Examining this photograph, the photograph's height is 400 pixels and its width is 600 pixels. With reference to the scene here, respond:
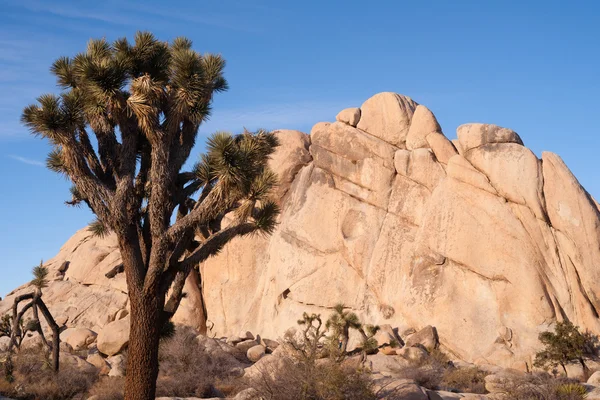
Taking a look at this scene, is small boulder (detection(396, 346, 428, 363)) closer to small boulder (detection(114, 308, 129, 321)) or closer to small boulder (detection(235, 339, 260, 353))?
small boulder (detection(235, 339, 260, 353))

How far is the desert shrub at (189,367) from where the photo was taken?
17.5m

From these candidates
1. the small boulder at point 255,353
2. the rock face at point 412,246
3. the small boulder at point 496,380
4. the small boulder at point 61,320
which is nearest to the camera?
the small boulder at point 496,380

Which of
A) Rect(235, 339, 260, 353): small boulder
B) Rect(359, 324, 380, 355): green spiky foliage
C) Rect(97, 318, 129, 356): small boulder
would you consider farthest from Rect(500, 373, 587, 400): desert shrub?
Rect(97, 318, 129, 356): small boulder

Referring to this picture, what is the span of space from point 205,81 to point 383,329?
1456 cm

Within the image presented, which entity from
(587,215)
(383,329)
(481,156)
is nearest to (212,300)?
(383,329)

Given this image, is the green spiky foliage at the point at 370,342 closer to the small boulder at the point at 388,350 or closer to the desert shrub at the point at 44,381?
the small boulder at the point at 388,350

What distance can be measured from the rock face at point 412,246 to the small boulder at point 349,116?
0.07 m

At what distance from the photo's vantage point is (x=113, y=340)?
2389cm

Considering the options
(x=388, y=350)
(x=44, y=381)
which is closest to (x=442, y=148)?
(x=388, y=350)

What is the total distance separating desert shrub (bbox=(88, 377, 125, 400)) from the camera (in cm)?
1628

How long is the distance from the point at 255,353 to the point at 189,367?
17.1ft

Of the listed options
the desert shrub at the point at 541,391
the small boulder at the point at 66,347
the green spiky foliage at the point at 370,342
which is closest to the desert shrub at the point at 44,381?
the small boulder at the point at 66,347

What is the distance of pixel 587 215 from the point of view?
25.0 metres

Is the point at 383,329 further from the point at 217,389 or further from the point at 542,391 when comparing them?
the point at 542,391
